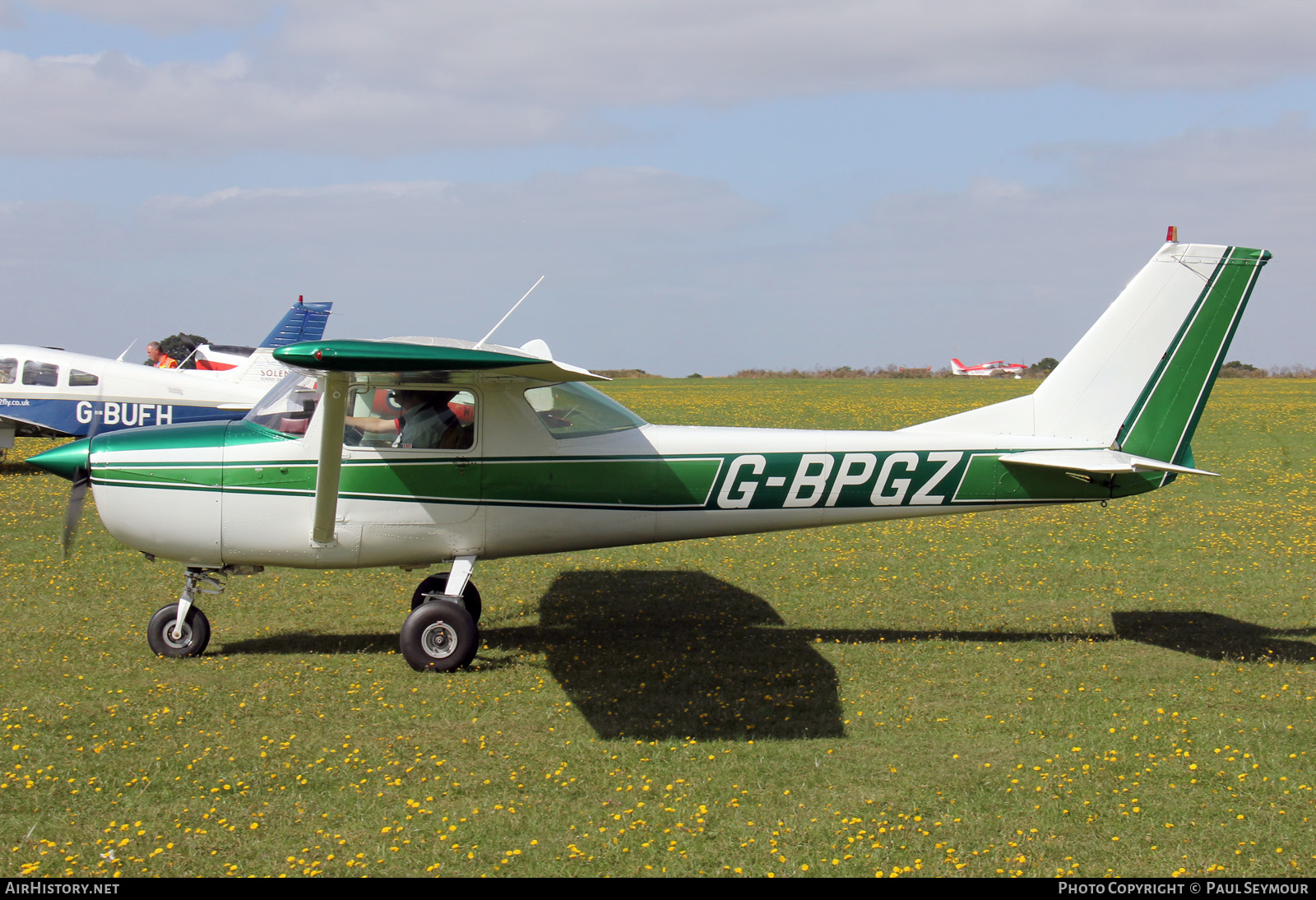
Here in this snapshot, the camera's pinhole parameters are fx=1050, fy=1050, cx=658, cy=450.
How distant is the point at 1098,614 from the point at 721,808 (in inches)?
216

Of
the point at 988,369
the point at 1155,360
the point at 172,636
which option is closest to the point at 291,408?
the point at 172,636

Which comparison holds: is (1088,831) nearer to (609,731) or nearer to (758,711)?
(758,711)

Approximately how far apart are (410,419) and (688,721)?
2.99 meters

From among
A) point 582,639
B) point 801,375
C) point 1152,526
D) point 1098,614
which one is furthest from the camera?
point 801,375

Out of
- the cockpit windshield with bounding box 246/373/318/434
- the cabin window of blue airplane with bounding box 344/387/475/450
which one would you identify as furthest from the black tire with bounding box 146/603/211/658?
the cabin window of blue airplane with bounding box 344/387/475/450

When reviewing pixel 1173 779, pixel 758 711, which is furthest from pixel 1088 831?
pixel 758 711

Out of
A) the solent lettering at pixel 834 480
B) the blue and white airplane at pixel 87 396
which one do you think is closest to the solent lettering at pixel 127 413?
the blue and white airplane at pixel 87 396

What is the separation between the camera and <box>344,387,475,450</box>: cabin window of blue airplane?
765cm

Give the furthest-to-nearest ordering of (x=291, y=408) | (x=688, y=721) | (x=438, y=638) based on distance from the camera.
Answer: (x=291, y=408), (x=438, y=638), (x=688, y=721)

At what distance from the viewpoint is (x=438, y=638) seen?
7633 mm

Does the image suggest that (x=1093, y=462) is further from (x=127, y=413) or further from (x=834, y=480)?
(x=127, y=413)

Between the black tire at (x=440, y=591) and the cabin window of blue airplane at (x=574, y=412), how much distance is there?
5.13 feet

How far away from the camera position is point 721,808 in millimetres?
5266

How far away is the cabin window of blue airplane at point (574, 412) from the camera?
791cm
